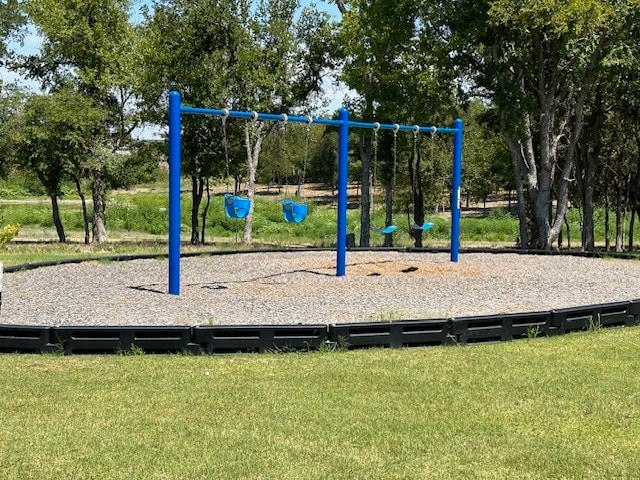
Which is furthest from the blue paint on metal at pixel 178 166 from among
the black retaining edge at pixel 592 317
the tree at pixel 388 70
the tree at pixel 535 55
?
the tree at pixel 388 70

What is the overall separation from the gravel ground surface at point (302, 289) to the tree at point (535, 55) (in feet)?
17.7

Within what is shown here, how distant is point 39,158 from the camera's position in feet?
94.7

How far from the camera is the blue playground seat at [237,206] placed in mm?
10078

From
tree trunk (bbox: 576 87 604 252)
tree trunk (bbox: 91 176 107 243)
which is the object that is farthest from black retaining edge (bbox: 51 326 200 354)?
tree trunk (bbox: 91 176 107 243)

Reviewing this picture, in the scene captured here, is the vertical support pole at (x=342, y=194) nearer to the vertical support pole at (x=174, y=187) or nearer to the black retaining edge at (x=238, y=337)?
the vertical support pole at (x=174, y=187)

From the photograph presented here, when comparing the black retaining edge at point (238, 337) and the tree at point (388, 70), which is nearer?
the black retaining edge at point (238, 337)

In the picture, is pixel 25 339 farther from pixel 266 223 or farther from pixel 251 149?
pixel 266 223

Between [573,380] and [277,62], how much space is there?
78.1 feet

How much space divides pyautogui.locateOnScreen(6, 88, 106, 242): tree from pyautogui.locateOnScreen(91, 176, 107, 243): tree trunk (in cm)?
117

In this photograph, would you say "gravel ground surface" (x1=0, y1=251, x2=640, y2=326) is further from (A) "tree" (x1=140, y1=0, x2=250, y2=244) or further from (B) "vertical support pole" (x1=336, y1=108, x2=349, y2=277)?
(A) "tree" (x1=140, y1=0, x2=250, y2=244)

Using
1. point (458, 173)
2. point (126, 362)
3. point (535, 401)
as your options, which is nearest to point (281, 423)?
point (535, 401)

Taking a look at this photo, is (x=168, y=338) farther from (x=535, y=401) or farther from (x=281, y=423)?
(x=535, y=401)

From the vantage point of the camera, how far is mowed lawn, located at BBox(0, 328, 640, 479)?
3.80 metres

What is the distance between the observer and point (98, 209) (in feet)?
98.4
